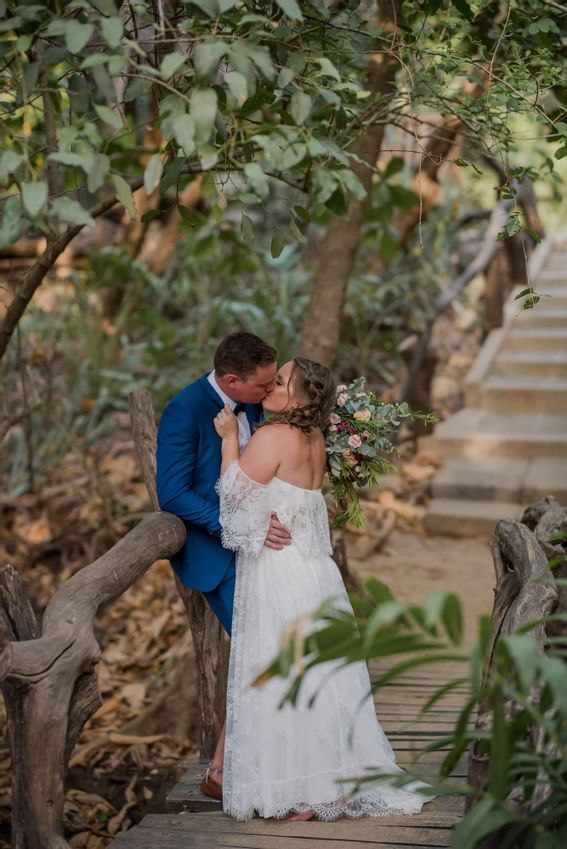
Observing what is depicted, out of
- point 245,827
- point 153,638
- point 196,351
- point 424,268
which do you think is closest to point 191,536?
point 245,827

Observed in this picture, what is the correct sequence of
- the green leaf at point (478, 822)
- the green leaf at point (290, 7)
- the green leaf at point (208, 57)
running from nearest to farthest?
the green leaf at point (478, 822)
the green leaf at point (208, 57)
the green leaf at point (290, 7)

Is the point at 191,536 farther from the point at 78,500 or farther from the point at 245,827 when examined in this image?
the point at 78,500

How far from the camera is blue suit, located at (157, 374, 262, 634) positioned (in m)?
3.09

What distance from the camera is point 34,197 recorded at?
6.54 feet

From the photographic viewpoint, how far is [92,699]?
7.95 ft

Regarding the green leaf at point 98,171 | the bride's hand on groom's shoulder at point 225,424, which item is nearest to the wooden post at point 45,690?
the bride's hand on groom's shoulder at point 225,424

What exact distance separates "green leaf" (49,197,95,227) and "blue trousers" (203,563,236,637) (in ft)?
4.62

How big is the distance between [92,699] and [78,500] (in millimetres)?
4846

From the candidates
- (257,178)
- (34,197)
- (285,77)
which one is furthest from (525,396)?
(34,197)

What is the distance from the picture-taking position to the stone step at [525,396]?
26.5ft

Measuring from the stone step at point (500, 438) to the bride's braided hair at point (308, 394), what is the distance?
15.4ft

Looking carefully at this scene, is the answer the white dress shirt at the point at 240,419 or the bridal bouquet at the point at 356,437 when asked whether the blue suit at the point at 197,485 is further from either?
the bridal bouquet at the point at 356,437

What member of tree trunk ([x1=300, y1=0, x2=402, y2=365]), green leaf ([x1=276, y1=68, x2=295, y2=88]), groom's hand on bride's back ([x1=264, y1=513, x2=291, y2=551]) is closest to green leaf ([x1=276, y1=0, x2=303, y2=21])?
green leaf ([x1=276, y1=68, x2=295, y2=88])

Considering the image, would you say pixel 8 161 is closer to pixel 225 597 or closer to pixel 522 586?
pixel 225 597
